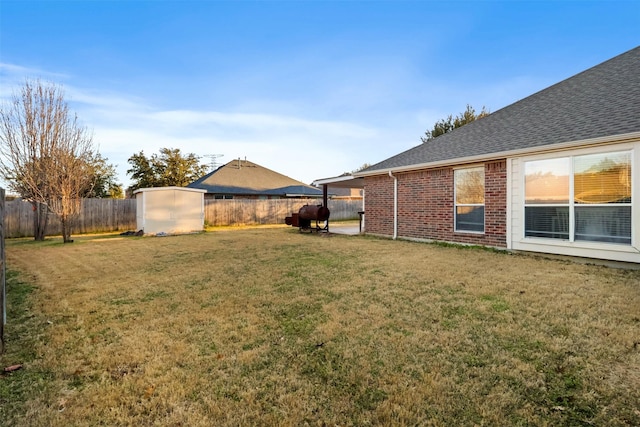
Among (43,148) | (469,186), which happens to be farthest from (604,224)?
(43,148)

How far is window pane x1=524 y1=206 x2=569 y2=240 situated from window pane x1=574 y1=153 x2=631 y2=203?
18.7 inches

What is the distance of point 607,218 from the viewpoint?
6238mm

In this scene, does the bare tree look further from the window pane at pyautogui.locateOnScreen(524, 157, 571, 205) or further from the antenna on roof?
the antenna on roof

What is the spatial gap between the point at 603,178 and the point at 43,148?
56.9ft

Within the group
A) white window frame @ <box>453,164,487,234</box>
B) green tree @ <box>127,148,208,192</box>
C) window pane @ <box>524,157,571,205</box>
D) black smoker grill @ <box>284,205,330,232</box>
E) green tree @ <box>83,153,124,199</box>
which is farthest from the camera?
green tree @ <box>127,148,208,192</box>

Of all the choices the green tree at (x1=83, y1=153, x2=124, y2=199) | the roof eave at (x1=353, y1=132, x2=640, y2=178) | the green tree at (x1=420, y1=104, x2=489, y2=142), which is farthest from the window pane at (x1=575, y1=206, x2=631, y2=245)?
the green tree at (x1=83, y1=153, x2=124, y2=199)

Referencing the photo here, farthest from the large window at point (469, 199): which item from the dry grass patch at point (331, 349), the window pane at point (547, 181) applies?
the dry grass patch at point (331, 349)

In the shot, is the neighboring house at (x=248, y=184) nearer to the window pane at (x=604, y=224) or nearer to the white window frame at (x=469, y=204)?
the white window frame at (x=469, y=204)

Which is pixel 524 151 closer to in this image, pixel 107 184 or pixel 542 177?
pixel 542 177

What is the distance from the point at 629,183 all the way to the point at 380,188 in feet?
22.1

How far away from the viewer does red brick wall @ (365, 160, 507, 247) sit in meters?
8.06

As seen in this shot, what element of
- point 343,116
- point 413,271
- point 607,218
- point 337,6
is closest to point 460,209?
point 607,218

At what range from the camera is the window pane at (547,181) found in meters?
6.81

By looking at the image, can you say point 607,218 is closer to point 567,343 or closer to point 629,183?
point 629,183
